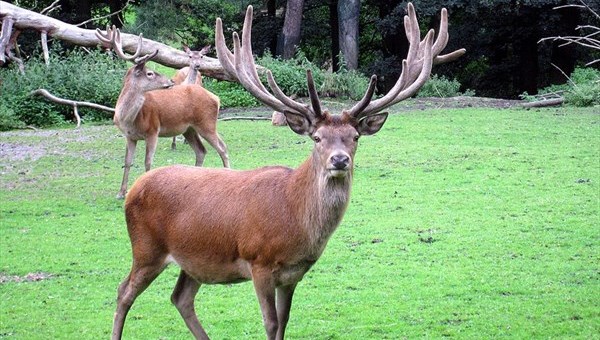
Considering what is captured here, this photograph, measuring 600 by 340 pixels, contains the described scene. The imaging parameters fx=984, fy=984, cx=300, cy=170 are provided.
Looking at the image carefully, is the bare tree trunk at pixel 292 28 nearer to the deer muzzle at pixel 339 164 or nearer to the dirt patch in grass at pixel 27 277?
the dirt patch in grass at pixel 27 277

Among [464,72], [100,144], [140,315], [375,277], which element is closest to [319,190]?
[140,315]

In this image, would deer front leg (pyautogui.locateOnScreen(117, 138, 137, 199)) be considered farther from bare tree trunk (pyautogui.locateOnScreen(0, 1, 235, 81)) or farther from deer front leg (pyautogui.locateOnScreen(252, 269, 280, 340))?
bare tree trunk (pyautogui.locateOnScreen(0, 1, 235, 81))

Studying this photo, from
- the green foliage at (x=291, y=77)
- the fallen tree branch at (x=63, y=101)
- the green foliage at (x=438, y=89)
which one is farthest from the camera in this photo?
the green foliage at (x=438, y=89)

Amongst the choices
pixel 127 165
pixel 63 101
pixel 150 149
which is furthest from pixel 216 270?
pixel 63 101

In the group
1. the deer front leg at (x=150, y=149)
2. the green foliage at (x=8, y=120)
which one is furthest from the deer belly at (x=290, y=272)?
the green foliage at (x=8, y=120)

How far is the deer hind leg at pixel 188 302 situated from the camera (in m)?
6.72

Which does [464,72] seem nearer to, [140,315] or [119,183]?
[119,183]

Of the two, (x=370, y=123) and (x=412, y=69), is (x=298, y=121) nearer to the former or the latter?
(x=370, y=123)

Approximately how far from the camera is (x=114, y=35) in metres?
14.8

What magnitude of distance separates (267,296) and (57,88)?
15934 millimetres

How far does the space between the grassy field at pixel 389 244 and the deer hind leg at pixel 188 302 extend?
1.62 ft

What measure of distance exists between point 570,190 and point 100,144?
8617 millimetres

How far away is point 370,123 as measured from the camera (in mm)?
6297

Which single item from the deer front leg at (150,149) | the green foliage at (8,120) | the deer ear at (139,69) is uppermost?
the deer ear at (139,69)
